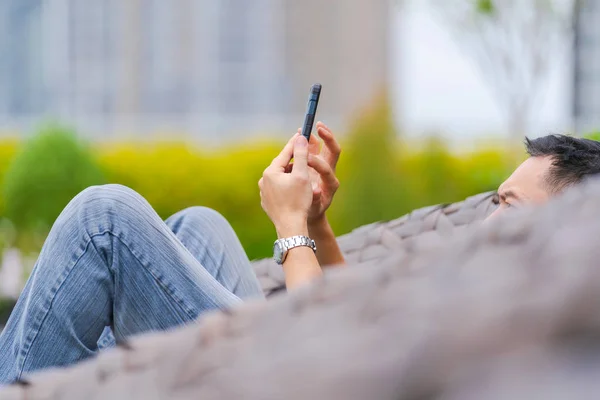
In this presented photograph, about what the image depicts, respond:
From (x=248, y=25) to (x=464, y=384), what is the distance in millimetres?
10803

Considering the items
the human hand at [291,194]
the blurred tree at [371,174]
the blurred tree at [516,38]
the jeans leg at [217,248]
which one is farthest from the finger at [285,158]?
the blurred tree at [516,38]

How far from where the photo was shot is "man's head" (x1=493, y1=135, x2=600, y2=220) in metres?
1.38

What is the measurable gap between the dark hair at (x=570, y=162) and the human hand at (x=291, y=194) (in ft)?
1.33

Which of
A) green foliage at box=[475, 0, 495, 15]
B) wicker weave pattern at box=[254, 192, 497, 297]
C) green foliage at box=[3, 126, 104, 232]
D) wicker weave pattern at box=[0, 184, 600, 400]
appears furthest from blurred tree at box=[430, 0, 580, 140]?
wicker weave pattern at box=[0, 184, 600, 400]

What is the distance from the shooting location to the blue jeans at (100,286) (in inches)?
43.8

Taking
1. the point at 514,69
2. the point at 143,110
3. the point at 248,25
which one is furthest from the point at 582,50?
the point at 143,110

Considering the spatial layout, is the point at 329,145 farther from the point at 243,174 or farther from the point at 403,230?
the point at 243,174

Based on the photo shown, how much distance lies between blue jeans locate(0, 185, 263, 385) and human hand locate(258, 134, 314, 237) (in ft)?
0.65

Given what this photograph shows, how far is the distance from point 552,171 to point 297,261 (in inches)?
17.7

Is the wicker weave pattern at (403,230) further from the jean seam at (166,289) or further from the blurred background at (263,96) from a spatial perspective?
the blurred background at (263,96)

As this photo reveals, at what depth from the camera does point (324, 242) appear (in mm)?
1553

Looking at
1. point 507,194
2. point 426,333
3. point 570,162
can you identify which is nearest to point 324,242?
point 507,194

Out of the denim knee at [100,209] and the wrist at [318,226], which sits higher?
the denim knee at [100,209]

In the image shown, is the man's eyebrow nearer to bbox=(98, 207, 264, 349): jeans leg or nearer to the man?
the man
